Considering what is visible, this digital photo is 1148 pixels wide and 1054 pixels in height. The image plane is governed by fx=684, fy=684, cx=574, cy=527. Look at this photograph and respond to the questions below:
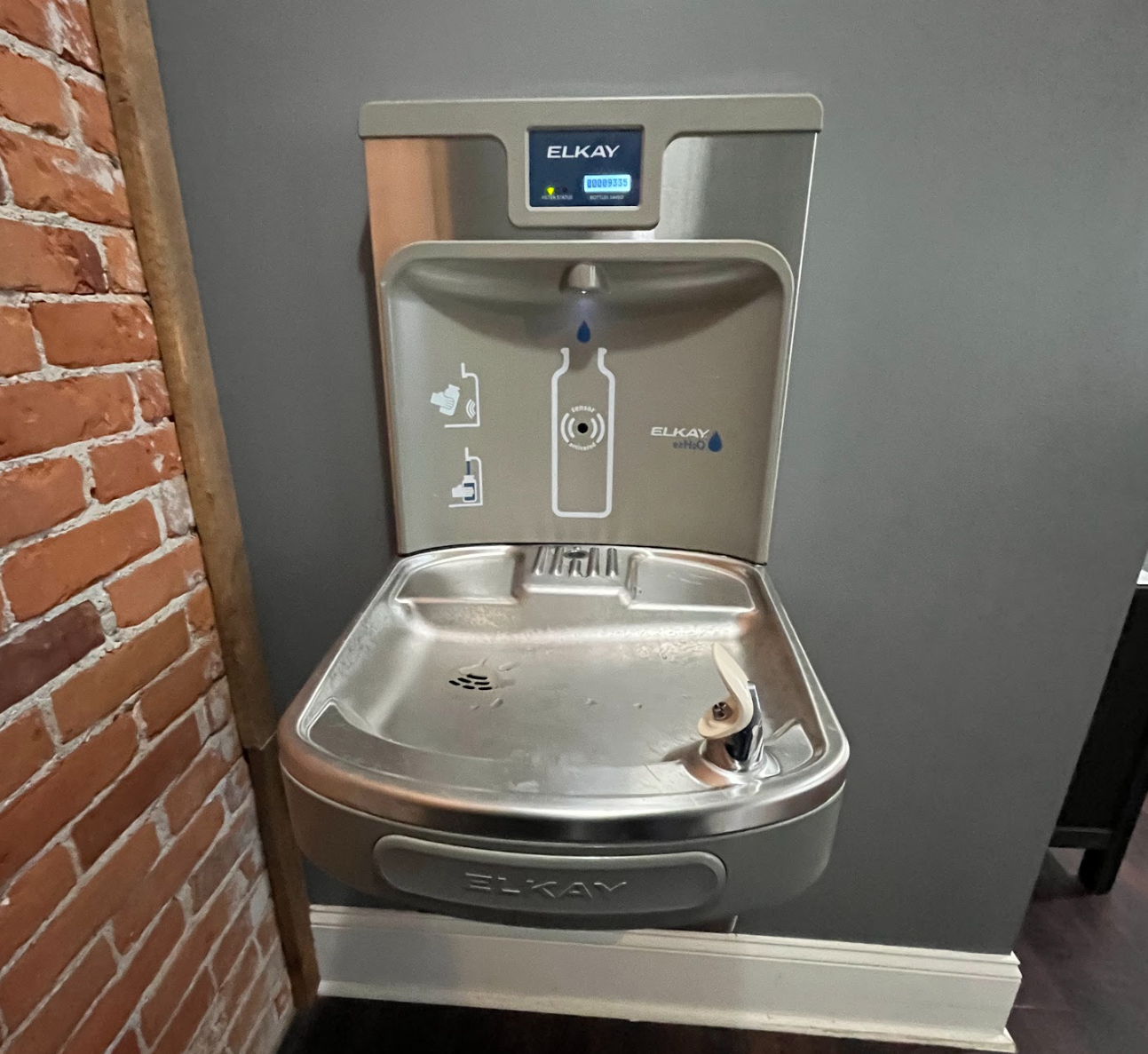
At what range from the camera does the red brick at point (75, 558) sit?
625 millimetres

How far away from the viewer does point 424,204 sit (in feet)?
2.29

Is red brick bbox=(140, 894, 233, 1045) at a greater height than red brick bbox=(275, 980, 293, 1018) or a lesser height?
greater

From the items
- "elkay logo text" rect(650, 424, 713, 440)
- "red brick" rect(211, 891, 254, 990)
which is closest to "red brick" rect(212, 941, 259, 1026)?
"red brick" rect(211, 891, 254, 990)

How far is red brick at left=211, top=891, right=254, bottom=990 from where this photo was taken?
943mm

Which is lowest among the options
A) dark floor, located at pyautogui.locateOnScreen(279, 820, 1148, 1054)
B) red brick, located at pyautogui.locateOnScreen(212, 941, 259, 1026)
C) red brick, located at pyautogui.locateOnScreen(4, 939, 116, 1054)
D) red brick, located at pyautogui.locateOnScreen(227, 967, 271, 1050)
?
dark floor, located at pyautogui.locateOnScreen(279, 820, 1148, 1054)

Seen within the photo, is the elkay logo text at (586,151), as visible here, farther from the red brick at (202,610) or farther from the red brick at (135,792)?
the red brick at (135,792)

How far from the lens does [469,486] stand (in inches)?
32.3

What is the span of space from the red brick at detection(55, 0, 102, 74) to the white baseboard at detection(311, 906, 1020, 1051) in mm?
1212

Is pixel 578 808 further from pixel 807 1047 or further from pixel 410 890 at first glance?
pixel 807 1047

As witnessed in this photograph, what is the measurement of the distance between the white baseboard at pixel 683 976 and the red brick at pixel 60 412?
87 centimetres

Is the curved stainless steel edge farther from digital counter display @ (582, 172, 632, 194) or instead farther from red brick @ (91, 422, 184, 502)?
digital counter display @ (582, 172, 632, 194)

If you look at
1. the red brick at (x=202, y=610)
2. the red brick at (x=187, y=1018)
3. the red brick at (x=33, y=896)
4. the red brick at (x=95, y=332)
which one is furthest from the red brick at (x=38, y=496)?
the red brick at (x=187, y=1018)

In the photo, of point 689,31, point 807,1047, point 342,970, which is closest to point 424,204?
point 689,31

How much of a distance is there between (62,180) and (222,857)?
0.84 m
